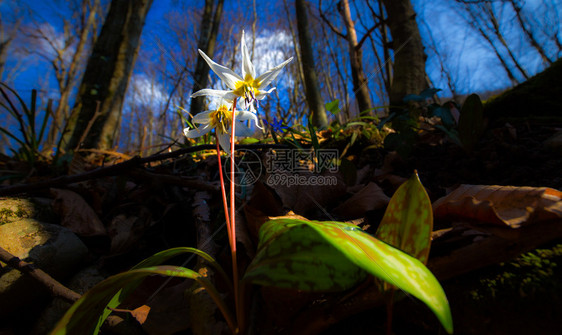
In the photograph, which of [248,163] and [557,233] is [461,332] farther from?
[248,163]

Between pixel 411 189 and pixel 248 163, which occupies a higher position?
pixel 248 163

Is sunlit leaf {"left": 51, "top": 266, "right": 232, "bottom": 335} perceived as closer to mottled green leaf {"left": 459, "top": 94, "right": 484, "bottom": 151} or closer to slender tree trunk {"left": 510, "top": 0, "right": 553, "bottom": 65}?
mottled green leaf {"left": 459, "top": 94, "right": 484, "bottom": 151}

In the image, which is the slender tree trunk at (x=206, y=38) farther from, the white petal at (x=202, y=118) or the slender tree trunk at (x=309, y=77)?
the white petal at (x=202, y=118)

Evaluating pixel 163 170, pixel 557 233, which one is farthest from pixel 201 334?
pixel 163 170

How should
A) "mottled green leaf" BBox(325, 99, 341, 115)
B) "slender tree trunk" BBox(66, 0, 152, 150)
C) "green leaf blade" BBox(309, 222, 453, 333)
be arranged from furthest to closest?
"slender tree trunk" BBox(66, 0, 152, 150)
"mottled green leaf" BBox(325, 99, 341, 115)
"green leaf blade" BBox(309, 222, 453, 333)

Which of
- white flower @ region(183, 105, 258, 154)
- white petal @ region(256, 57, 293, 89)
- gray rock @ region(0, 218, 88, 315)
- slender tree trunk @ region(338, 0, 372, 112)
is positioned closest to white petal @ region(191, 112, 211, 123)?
white flower @ region(183, 105, 258, 154)

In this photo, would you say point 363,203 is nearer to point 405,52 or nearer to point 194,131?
point 194,131
